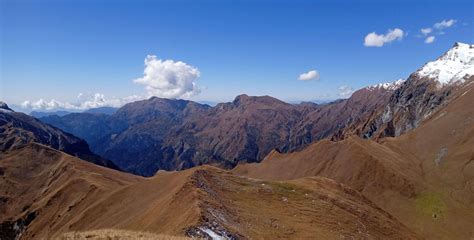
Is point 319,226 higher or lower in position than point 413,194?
higher

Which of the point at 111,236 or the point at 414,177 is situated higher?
the point at 111,236

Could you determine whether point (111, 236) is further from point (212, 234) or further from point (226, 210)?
point (226, 210)

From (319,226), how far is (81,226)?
6067 centimetres

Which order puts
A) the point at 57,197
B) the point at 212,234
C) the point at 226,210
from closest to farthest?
the point at 212,234 → the point at 226,210 → the point at 57,197

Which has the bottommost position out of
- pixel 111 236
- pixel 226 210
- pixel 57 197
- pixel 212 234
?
pixel 57 197

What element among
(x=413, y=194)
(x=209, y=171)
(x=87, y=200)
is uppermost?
(x=209, y=171)

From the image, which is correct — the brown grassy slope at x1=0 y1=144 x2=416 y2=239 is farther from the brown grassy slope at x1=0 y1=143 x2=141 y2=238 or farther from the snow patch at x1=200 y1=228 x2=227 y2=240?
the brown grassy slope at x1=0 y1=143 x2=141 y2=238

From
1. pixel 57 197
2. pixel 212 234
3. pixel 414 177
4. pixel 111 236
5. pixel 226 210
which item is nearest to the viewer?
pixel 111 236

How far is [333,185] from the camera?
12081cm

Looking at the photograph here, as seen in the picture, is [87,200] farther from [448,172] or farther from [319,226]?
[448,172]

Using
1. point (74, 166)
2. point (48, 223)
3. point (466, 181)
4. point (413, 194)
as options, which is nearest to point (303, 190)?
point (413, 194)

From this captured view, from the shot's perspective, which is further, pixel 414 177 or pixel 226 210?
pixel 414 177

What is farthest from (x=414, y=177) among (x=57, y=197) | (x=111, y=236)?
(x=111, y=236)

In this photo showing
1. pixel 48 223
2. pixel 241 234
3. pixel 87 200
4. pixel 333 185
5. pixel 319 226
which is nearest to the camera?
pixel 241 234
